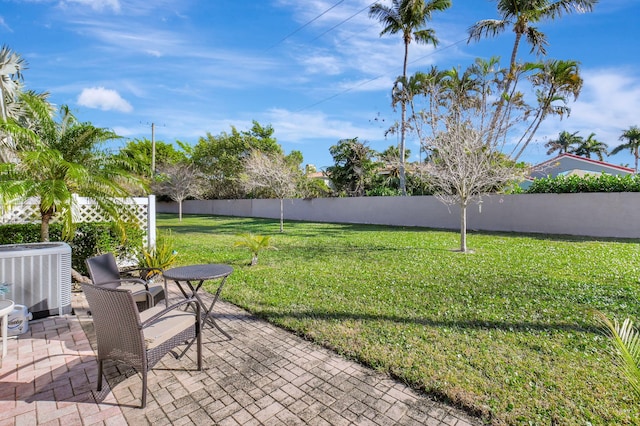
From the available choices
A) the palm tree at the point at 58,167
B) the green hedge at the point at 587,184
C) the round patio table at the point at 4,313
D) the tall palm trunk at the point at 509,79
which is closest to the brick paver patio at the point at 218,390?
the round patio table at the point at 4,313

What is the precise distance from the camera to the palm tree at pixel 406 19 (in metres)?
17.7

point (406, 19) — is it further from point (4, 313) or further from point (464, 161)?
point (4, 313)

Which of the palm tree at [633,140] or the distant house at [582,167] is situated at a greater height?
the palm tree at [633,140]

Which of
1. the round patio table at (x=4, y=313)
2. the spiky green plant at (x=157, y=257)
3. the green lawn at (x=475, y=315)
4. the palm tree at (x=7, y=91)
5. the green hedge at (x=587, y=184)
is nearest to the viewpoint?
the green lawn at (x=475, y=315)

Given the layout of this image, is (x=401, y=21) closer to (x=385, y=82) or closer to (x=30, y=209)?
(x=385, y=82)

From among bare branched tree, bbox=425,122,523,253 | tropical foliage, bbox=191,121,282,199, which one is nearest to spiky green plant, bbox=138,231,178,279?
bare branched tree, bbox=425,122,523,253

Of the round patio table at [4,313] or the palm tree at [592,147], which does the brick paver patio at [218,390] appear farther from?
the palm tree at [592,147]

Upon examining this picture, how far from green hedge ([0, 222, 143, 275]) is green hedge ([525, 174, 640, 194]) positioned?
49.9ft

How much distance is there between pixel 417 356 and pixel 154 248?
5.56 meters

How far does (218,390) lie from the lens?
106 inches

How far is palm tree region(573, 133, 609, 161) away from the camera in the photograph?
1547 inches

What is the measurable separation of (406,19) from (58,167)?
61.1 ft

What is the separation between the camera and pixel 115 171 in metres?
5.72

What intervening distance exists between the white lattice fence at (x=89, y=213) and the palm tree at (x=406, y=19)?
13.8m
